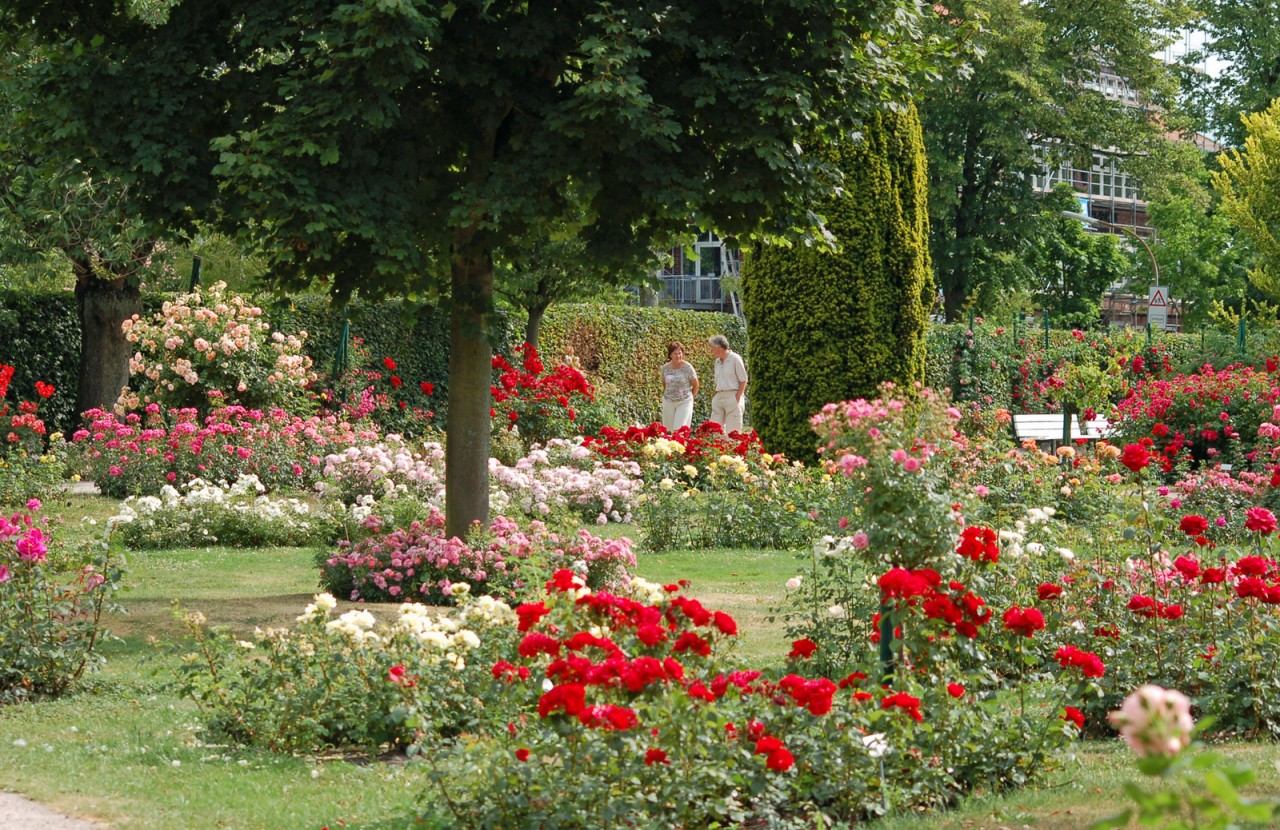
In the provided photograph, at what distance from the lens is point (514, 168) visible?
23.8 feet

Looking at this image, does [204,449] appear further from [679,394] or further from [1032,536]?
[1032,536]

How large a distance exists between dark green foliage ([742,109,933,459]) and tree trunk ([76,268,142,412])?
7.78m

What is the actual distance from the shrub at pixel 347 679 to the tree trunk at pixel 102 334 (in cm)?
1234

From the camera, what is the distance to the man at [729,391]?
15.2 metres

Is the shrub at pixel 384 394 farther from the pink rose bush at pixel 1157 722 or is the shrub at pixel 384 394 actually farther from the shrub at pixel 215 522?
the pink rose bush at pixel 1157 722

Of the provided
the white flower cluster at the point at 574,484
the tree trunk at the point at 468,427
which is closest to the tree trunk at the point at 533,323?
the white flower cluster at the point at 574,484

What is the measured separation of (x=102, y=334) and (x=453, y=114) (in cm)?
1048

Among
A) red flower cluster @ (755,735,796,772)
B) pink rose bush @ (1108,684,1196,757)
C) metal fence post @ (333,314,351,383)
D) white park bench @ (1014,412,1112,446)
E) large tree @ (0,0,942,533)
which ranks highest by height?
large tree @ (0,0,942,533)

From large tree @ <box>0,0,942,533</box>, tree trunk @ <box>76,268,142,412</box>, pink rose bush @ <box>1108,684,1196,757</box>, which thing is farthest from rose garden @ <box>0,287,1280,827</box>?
tree trunk @ <box>76,268,142,412</box>

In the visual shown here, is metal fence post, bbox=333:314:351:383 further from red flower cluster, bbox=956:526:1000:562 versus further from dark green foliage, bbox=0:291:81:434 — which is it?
red flower cluster, bbox=956:526:1000:562

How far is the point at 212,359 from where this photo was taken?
1491cm

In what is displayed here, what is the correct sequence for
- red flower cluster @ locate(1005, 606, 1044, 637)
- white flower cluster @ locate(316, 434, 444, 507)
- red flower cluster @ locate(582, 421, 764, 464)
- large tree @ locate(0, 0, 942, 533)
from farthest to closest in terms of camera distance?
red flower cluster @ locate(582, 421, 764, 464) → white flower cluster @ locate(316, 434, 444, 507) → large tree @ locate(0, 0, 942, 533) → red flower cluster @ locate(1005, 606, 1044, 637)

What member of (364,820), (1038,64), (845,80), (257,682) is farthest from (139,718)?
(1038,64)

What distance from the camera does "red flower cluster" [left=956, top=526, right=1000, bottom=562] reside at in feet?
15.7
